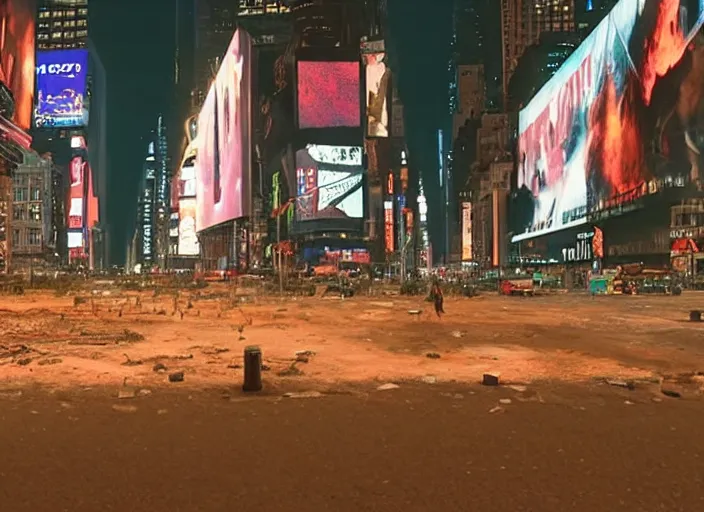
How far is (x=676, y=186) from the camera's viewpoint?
187 feet

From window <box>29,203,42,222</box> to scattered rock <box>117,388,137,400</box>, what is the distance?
4869 inches

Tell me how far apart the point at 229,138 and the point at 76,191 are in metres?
72.2

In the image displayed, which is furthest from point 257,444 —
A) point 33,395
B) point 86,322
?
point 86,322

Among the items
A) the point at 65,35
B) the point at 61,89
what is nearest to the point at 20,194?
the point at 61,89

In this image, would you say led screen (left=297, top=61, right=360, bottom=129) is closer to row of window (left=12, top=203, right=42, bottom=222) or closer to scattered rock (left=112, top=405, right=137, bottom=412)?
row of window (left=12, top=203, right=42, bottom=222)

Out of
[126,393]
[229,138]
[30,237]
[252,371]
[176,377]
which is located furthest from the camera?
[30,237]

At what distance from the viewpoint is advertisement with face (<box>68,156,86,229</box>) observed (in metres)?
149

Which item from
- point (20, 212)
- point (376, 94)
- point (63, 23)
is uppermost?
point (63, 23)

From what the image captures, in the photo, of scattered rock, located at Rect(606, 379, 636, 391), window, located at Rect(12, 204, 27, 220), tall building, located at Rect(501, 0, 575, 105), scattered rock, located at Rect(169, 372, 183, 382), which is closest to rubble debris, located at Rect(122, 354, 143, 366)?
scattered rock, located at Rect(169, 372, 183, 382)

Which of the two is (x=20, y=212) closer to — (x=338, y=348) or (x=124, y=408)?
(x=338, y=348)

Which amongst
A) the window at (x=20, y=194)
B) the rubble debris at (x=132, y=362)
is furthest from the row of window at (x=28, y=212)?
the rubble debris at (x=132, y=362)

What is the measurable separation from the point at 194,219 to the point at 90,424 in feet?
462

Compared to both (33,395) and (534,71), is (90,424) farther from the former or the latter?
(534,71)

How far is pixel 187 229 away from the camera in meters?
144
